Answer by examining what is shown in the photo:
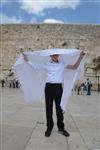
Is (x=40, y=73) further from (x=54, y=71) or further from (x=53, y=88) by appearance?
(x=53, y=88)

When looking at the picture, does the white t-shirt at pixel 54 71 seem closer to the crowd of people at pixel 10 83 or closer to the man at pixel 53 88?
the man at pixel 53 88

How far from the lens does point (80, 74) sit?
7.16 meters

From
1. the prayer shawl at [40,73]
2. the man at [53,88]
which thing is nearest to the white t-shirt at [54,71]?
the man at [53,88]

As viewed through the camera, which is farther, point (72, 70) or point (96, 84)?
point (96, 84)

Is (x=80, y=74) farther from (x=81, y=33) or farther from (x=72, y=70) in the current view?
(x=81, y=33)

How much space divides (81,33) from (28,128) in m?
33.2

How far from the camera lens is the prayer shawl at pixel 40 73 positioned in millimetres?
6941

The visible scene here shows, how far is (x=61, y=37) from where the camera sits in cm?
3962

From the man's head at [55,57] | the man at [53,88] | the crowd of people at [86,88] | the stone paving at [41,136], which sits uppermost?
the man's head at [55,57]

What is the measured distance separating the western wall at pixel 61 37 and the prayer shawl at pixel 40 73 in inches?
1271

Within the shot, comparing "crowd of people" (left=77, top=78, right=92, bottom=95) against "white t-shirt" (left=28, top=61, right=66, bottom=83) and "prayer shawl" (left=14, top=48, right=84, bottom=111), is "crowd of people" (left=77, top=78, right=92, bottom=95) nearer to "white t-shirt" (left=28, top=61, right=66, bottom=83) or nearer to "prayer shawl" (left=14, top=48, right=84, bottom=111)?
"prayer shawl" (left=14, top=48, right=84, bottom=111)

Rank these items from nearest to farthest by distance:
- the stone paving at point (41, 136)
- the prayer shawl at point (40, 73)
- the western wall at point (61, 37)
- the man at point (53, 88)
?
the stone paving at point (41, 136)
the man at point (53, 88)
the prayer shawl at point (40, 73)
the western wall at point (61, 37)

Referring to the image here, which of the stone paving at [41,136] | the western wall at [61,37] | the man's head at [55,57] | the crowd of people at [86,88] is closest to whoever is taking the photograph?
the stone paving at [41,136]

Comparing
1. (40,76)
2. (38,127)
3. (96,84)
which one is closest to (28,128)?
(38,127)
